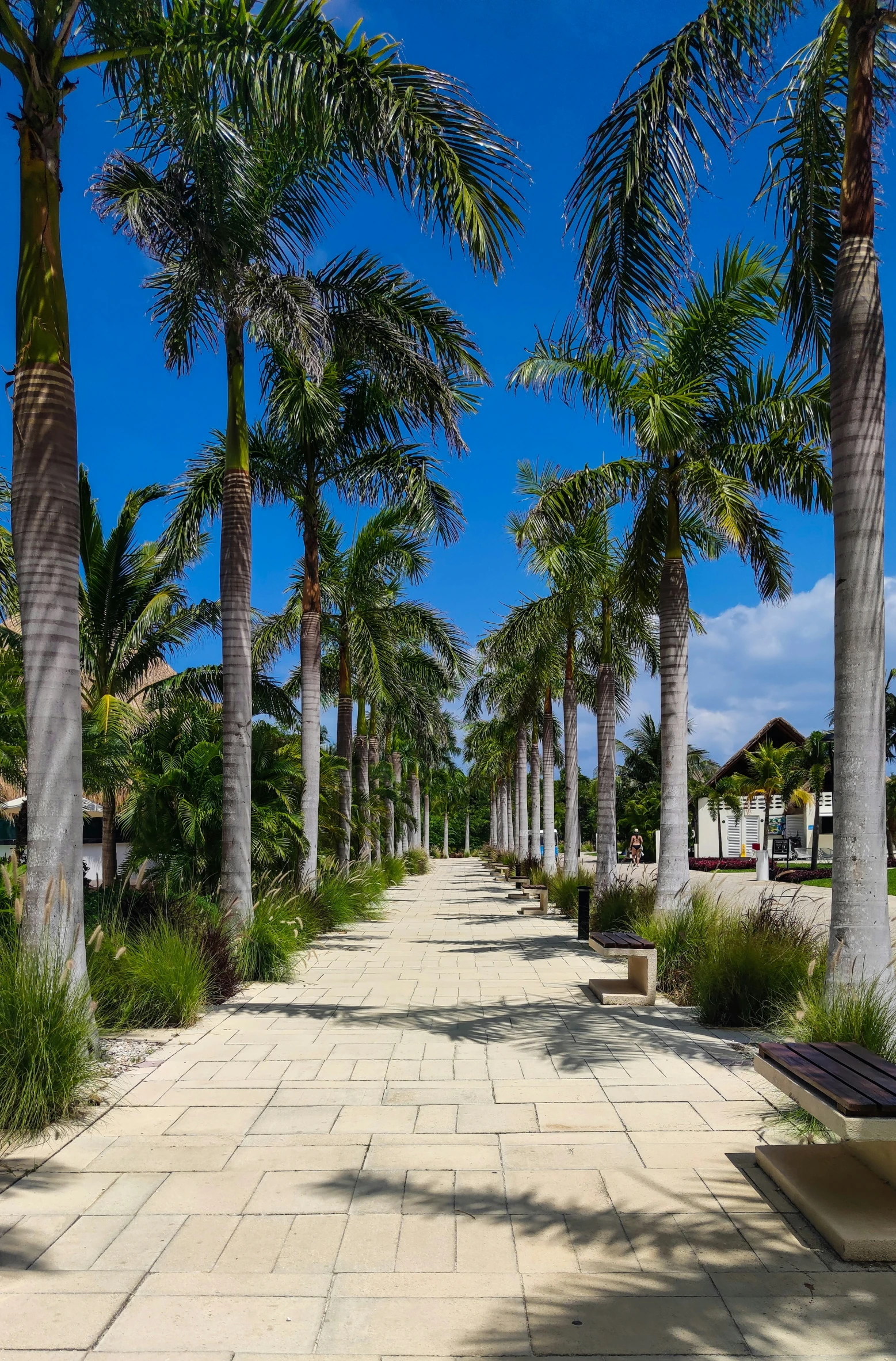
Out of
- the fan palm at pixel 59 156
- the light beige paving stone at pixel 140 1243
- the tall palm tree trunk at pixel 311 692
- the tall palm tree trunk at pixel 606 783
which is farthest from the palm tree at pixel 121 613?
the light beige paving stone at pixel 140 1243

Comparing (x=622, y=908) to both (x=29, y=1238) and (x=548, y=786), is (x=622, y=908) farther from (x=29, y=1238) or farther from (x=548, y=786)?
(x=548, y=786)

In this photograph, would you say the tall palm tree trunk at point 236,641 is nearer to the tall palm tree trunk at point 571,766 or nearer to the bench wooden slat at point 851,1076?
the bench wooden slat at point 851,1076

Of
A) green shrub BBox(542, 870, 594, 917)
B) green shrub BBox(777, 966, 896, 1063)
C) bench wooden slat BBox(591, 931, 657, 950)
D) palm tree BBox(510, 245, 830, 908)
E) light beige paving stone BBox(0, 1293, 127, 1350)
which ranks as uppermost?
palm tree BBox(510, 245, 830, 908)

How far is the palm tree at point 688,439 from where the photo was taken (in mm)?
11555

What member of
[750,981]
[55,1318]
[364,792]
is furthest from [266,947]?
[364,792]

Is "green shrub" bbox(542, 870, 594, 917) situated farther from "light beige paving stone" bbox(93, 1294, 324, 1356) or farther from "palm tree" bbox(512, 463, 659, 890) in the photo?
"light beige paving stone" bbox(93, 1294, 324, 1356)

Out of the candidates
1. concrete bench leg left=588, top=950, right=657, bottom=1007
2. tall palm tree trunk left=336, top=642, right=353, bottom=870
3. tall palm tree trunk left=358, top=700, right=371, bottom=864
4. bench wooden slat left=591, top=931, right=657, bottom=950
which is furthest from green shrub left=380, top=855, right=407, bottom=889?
concrete bench leg left=588, top=950, right=657, bottom=1007

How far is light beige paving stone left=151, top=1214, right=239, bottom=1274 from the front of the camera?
376 centimetres

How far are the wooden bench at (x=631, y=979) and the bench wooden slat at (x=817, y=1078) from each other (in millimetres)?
4060

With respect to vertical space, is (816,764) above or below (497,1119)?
above

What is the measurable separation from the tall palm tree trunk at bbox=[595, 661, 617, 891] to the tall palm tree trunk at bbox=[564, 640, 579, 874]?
9.73 ft

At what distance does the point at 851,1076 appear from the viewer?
4.13m

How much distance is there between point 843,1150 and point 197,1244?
294 centimetres

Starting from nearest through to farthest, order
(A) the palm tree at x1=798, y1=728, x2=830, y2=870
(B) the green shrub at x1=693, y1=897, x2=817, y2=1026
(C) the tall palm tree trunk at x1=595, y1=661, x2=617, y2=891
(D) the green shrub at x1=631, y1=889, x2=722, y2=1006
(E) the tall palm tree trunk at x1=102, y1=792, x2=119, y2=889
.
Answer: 1. (B) the green shrub at x1=693, y1=897, x2=817, y2=1026
2. (D) the green shrub at x1=631, y1=889, x2=722, y2=1006
3. (E) the tall palm tree trunk at x1=102, y1=792, x2=119, y2=889
4. (C) the tall palm tree trunk at x1=595, y1=661, x2=617, y2=891
5. (A) the palm tree at x1=798, y1=728, x2=830, y2=870
